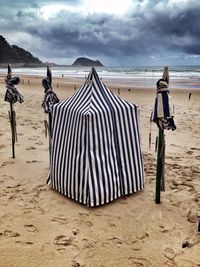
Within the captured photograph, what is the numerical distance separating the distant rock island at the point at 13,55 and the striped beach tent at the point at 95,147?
128 metres

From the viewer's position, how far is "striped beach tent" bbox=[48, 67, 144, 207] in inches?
213

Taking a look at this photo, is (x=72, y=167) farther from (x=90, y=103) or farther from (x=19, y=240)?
(x=19, y=240)

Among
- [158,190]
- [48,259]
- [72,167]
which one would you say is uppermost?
[72,167]

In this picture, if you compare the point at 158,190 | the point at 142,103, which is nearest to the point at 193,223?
the point at 158,190

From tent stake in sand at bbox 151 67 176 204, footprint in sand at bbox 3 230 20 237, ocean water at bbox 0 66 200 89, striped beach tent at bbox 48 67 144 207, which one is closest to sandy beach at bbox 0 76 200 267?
footprint in sand at bbox 3 230 20 237

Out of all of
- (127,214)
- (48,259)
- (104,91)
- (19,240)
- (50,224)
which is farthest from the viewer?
(104,91)

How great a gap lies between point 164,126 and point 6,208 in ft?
9.19

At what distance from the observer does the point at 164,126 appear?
5.38 metres

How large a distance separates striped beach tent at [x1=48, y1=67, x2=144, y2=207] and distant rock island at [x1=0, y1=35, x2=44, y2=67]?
128 meters

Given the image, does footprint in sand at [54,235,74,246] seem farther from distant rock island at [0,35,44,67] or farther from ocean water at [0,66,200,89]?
distant rock island at [0,35,44,67]

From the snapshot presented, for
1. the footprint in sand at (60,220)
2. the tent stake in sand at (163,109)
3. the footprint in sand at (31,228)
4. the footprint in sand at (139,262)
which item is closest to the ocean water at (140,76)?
the tent stake in sand at (163,109)

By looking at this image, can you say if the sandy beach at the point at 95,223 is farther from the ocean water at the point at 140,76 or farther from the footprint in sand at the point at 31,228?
the ocean water at the point at 140,76

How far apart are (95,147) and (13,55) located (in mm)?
150228

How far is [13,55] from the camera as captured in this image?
147 metres
